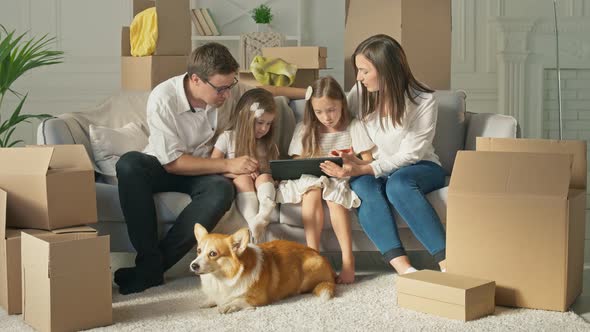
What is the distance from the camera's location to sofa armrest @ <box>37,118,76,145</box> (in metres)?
3.17

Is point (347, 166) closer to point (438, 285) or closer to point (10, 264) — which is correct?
point (438, 285)

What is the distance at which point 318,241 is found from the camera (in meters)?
3.04

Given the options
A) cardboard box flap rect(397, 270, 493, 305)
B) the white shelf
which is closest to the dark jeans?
cardboard box flap rect(397, 270, 493, 305)

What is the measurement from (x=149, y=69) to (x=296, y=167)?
112cm

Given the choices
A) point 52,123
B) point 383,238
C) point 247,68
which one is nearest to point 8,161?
point 52,123

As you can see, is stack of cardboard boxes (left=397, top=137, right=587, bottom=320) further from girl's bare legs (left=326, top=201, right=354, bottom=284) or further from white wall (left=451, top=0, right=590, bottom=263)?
white wall (left=451, top=0, right=590, bottom=263)

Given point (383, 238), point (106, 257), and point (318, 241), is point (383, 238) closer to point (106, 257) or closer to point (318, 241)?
point (318, 241)

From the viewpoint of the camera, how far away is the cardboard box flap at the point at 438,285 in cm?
252

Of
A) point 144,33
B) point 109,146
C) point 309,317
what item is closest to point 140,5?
point 144,33

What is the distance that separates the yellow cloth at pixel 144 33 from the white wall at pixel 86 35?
6.21ft

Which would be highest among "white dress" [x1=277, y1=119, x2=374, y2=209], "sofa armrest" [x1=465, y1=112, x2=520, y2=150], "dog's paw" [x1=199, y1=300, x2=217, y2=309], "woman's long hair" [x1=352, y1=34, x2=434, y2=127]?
"woman's long hair" [x1=352, y1=34, x2=434, y2=127]

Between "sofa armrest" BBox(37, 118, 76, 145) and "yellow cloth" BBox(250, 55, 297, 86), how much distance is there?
1000mm

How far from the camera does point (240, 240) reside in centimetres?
261

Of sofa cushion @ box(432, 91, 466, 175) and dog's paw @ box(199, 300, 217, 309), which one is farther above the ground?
sofa cushion @ box(432, 91, 466, 175)
